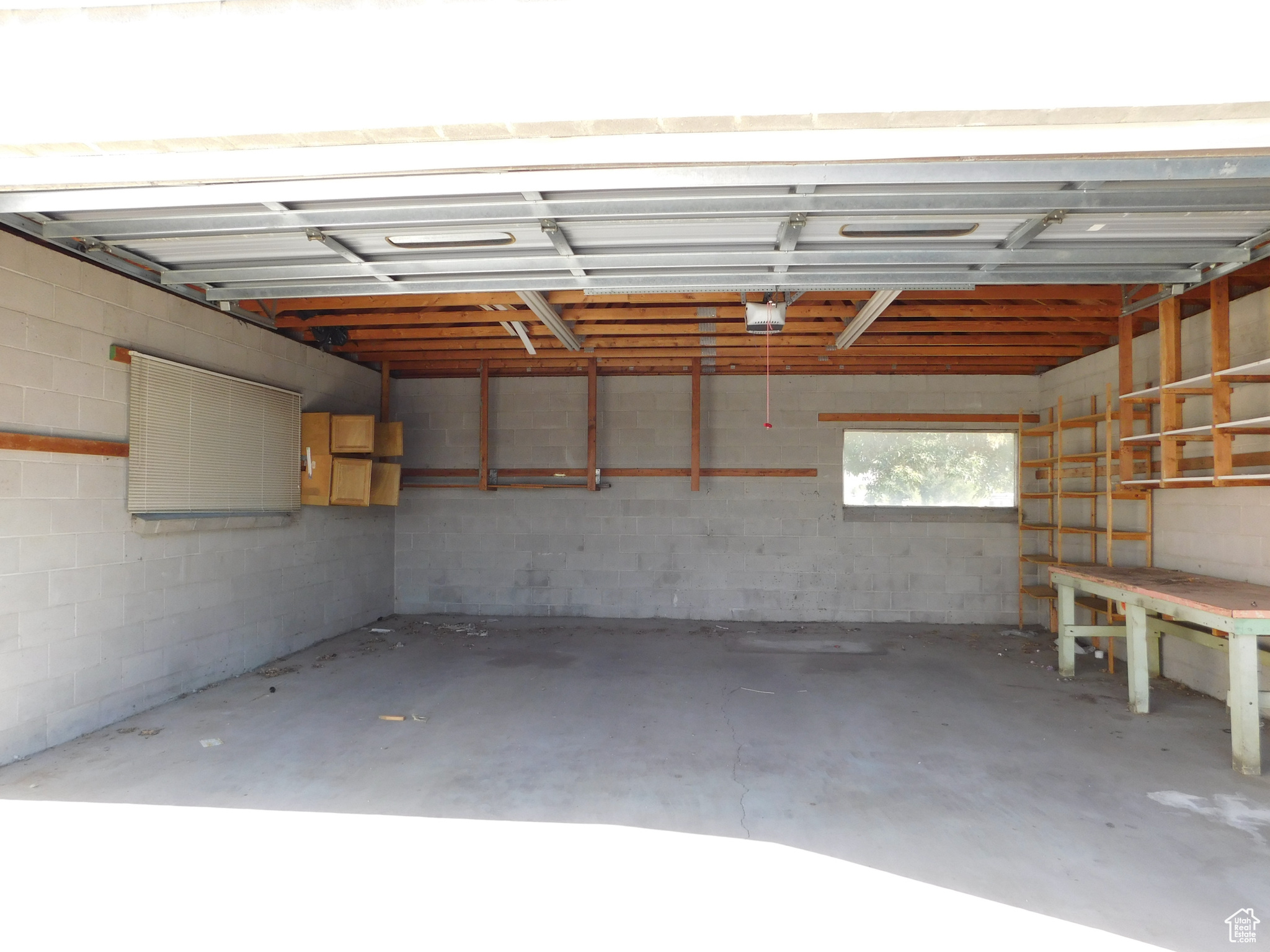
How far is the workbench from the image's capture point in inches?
130

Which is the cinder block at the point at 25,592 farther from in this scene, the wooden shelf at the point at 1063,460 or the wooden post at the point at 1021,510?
the wooden post at the point at 1021,510

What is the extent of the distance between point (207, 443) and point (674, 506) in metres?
4.41

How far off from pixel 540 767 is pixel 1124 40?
3.48 meters

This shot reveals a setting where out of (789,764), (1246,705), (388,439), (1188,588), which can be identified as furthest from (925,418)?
(388,439)

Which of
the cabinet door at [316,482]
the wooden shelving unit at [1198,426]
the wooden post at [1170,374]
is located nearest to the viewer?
the wooden shelving unit at [1198,426]

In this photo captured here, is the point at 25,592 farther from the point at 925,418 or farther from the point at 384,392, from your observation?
the point at 925,418

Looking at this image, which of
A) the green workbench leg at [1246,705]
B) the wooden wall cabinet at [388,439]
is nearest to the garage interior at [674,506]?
the green workbench leg at [1246,705]

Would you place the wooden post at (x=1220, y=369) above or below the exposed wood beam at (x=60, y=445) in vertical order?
above

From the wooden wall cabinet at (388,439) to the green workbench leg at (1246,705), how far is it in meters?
6.40

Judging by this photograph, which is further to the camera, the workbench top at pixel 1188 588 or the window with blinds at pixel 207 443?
the window with blinds at pixel 207 443

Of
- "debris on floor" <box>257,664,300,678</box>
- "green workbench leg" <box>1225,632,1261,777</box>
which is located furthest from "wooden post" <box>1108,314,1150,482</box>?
"debris on floor" <box>257,664,300,678</box>

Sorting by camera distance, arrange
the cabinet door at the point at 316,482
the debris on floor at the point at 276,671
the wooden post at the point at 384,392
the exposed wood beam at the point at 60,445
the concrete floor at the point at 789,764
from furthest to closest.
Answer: the wooden post at the point at 384,392, the cabinet door at the point at 316,482, the debris on floor at the point at 276,671, the exposed wood beam at the point at 60,445, the concrete floor at the point at 789,764

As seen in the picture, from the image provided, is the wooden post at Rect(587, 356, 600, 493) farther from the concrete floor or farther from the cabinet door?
the cabinet door

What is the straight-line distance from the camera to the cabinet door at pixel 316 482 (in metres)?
5.87
